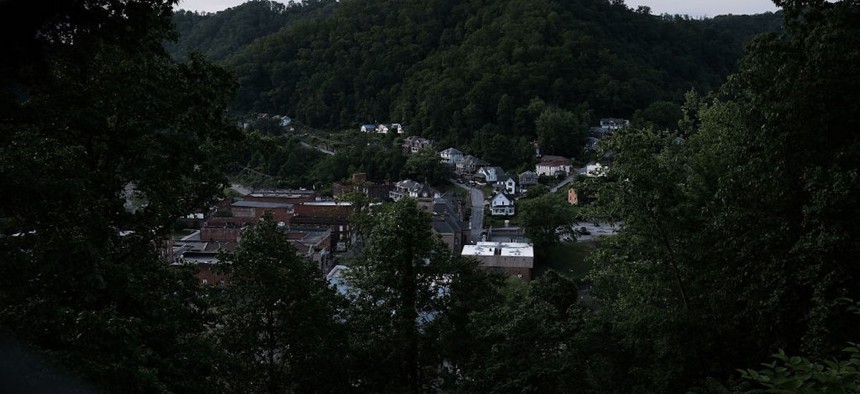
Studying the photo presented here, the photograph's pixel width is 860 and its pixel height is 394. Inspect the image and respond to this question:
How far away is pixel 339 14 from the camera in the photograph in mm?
58156

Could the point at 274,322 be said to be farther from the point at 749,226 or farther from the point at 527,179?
the point at 527,179

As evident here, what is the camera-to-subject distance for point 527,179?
34.8 metres

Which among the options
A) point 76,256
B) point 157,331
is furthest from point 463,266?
point 76,256

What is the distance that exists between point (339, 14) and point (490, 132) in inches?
918

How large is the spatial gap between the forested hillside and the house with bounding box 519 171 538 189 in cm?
636

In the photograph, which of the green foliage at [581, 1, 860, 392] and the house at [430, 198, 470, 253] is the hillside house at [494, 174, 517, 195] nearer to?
the house at [430, 198, 470, 253]

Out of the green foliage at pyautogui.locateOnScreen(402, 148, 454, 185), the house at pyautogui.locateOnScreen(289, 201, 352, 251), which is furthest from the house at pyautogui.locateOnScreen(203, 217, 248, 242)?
the green foliage at pyautogui.locateOnScreen(402, 148, 454, 185)

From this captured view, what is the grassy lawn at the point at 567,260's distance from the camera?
21.2 meters

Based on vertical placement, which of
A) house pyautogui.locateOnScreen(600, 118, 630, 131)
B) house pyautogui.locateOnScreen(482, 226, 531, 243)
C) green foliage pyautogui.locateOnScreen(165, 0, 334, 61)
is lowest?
house pyautogui.locateOnScreen(482, 226, 531, 243)

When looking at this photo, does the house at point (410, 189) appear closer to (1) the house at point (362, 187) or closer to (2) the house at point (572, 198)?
(1) the house at point (362, 187)

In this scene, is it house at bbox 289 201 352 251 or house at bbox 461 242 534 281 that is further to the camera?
house at bbox 289 201 352 251

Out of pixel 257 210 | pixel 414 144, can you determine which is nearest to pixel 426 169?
pixel 414 144

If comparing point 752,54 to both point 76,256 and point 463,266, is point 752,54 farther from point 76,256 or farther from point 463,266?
point 76,256

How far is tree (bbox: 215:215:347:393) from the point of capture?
5.16m
